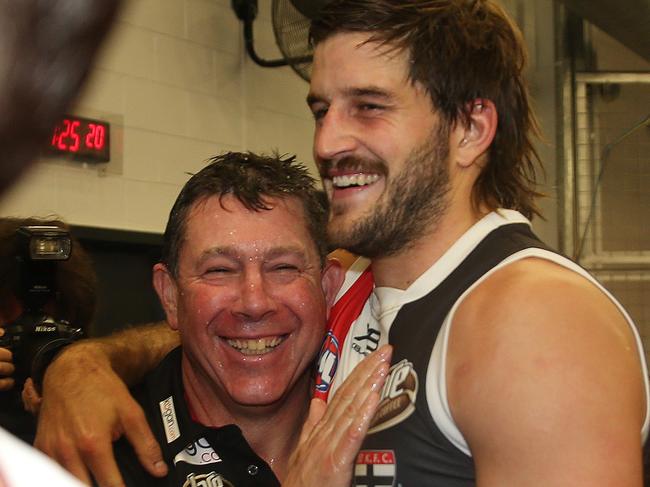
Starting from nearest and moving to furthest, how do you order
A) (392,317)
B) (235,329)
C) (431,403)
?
1. (431,403)
2. (392,317)
3. (235,329)

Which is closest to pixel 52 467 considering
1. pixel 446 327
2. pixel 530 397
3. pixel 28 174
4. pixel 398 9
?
pixel 28 174

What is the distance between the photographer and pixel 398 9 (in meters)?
1.52

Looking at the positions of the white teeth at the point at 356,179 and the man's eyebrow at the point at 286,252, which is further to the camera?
the man's eyebrow at the point at 286,252

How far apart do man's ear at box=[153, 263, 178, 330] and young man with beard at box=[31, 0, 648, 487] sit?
1.21 ft

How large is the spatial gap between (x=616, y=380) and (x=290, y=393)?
2.95 feet

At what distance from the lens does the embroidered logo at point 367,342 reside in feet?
4.97

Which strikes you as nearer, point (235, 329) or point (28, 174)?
point (28, 174)

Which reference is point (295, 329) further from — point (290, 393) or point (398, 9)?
point (398, 9)

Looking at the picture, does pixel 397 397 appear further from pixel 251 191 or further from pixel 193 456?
pixel 251 191

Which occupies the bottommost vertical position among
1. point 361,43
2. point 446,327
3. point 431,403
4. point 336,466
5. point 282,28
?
point 336,466

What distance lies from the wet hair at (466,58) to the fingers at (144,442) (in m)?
0.76

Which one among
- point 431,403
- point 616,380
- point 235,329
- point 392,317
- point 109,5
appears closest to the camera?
point 109,5

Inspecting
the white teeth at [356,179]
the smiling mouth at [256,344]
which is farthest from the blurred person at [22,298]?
the white teeth at [356,179]

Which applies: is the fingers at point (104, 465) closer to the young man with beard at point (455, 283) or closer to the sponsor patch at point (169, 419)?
the sponsor patch at point (169, 419)
